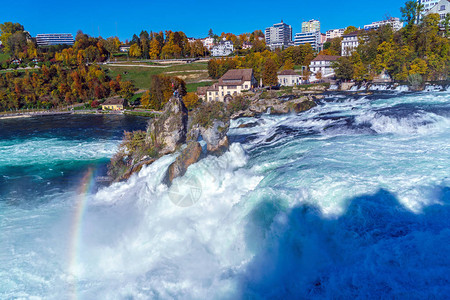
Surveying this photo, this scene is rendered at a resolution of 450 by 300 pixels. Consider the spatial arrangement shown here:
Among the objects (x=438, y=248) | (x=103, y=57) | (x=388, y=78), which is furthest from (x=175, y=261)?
(x=103, y=57)

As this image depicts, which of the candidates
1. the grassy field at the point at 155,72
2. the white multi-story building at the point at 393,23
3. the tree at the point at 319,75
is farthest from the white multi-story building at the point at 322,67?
the grassy field at the point at 155,72

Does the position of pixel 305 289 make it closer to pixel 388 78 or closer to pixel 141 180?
pixel 141 180

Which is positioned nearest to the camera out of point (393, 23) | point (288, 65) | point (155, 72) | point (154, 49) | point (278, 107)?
point (278, 107)

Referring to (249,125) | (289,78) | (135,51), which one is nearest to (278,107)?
(249,125)

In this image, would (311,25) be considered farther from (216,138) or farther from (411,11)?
(216,138)

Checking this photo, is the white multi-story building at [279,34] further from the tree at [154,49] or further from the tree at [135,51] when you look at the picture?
the tree at [135,51]

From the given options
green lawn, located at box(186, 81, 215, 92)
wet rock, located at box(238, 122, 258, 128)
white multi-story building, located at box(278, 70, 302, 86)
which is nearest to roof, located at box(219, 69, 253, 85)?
white multi-story building, located at box(278, 70, 302, 86)
